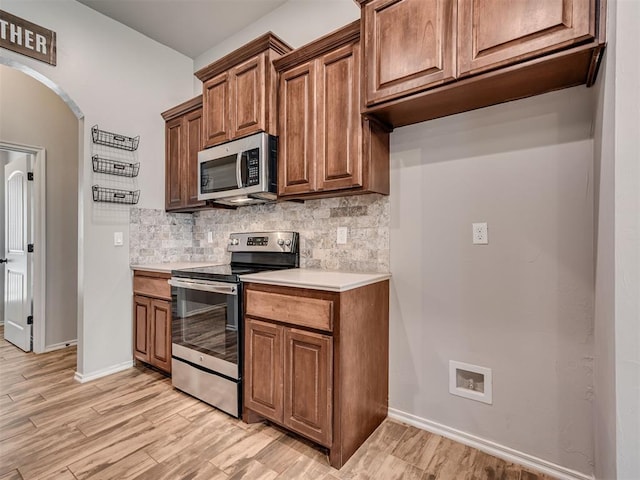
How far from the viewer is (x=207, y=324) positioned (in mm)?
2209

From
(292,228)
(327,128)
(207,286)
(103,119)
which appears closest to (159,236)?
(103,119)

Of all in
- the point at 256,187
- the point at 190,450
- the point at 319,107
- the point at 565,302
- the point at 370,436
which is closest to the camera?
the point at 565,302

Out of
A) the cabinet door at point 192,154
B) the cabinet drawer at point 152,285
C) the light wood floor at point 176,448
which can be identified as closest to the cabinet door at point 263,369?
the light wood floor at point 176,448

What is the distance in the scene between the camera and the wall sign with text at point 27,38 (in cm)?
223

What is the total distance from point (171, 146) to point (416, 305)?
2.64m

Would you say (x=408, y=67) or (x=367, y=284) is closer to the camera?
(x=408, y=67)

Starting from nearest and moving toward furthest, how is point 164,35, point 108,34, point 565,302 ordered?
1. point 565,302
2. point 108,34
3. point 164,35

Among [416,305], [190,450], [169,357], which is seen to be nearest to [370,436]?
[416,305]

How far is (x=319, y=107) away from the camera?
204 cm

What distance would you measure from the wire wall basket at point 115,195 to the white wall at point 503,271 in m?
2.29

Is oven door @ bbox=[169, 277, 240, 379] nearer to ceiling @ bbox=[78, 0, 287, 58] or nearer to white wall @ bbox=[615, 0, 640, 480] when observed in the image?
white wall @ bbox=[615, 0, 640, 480]

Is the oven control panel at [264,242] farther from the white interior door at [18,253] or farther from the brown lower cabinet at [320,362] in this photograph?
the white interior door at [18,253]

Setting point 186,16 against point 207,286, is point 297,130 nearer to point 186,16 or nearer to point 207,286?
point 207,286

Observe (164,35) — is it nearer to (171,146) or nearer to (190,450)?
(171,146)
